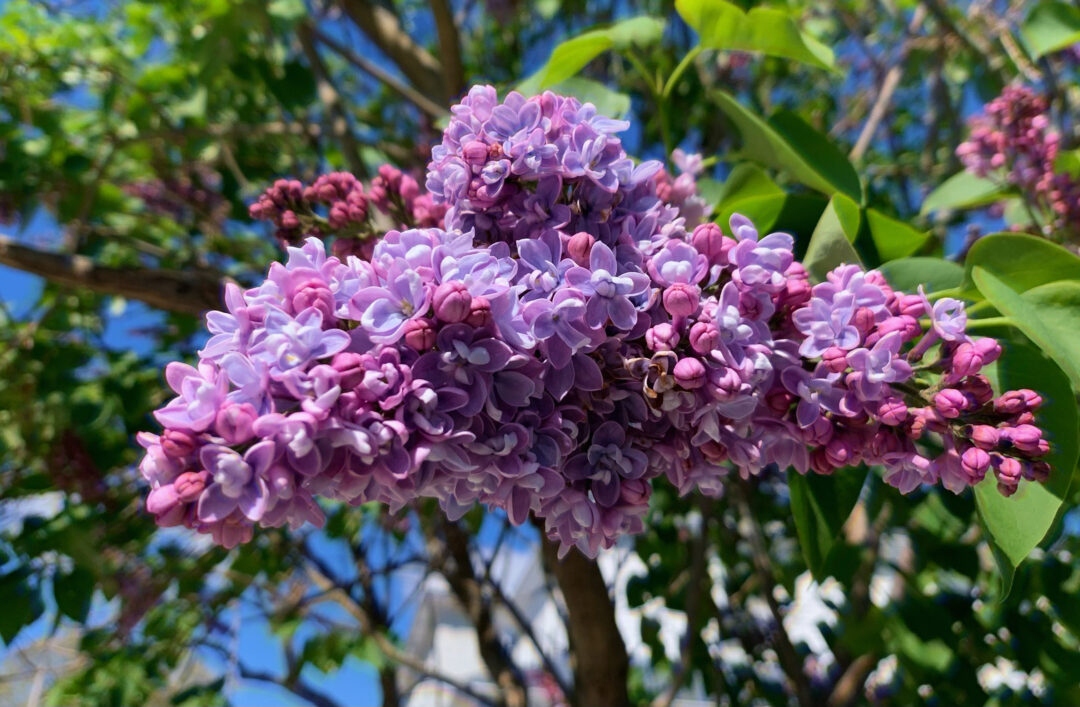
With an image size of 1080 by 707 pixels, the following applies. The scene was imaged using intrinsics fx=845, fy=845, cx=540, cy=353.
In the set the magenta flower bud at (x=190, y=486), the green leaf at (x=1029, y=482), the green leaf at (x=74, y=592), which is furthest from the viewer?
the green leaf at (x=74, y=592)

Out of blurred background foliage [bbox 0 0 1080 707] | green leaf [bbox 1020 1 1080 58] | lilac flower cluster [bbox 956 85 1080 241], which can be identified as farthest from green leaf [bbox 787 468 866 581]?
green leaf [bbox 1020 1 1080 58]

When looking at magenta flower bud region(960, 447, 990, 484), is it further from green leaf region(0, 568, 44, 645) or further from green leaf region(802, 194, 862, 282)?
green leaf region(0, 568, 44, 645)

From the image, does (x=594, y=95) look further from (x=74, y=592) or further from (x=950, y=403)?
A: (x=74, y=592)

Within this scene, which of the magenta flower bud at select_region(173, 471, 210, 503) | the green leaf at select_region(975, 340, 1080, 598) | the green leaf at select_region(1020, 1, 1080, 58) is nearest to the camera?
the magenta flower bud at select_region(173, 471, 210, 503)

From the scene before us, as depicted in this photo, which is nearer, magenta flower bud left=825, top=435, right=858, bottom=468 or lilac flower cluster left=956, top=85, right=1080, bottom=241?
magenta flower bud left=825, top=435, right=858, bottom=468

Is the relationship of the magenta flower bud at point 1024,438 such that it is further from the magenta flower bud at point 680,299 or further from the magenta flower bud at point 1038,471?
the magenta flower bud at point 680,299

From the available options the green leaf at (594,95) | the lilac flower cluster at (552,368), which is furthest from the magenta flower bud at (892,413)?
the green leaf at (594,95)
